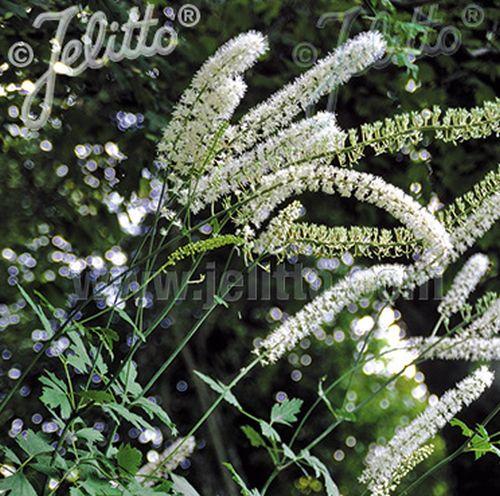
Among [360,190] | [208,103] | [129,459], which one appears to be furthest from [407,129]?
[129,459]

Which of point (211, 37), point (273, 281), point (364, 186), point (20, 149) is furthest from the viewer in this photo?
point (273, 281)

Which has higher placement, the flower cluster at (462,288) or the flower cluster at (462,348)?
the flower cluster at (462,288)

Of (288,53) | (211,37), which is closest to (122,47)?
(211,37)

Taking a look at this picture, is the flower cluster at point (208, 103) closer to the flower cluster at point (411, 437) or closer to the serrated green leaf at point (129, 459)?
the serrated green leaf at point (129, 459)

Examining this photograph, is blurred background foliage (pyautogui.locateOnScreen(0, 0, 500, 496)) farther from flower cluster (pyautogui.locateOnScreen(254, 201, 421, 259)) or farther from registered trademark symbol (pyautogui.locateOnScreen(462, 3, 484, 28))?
flower cluster (pyautogui.locateOnScreen(254, 201, 421, 259))

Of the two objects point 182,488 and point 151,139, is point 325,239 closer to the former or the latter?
point 182,488

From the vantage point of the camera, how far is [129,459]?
101cm

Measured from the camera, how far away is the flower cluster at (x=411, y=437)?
1.22 meters

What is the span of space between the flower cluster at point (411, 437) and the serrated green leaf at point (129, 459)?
1.30 ft

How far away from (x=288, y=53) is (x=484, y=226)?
80.7 inches

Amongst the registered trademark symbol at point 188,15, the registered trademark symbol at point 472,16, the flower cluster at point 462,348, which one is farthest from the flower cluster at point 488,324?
the registered trademark symbol at point 472,16

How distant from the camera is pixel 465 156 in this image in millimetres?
3094

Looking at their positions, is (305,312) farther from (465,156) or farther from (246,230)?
(465,156)

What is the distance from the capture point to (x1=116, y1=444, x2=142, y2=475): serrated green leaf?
39.6 inches
